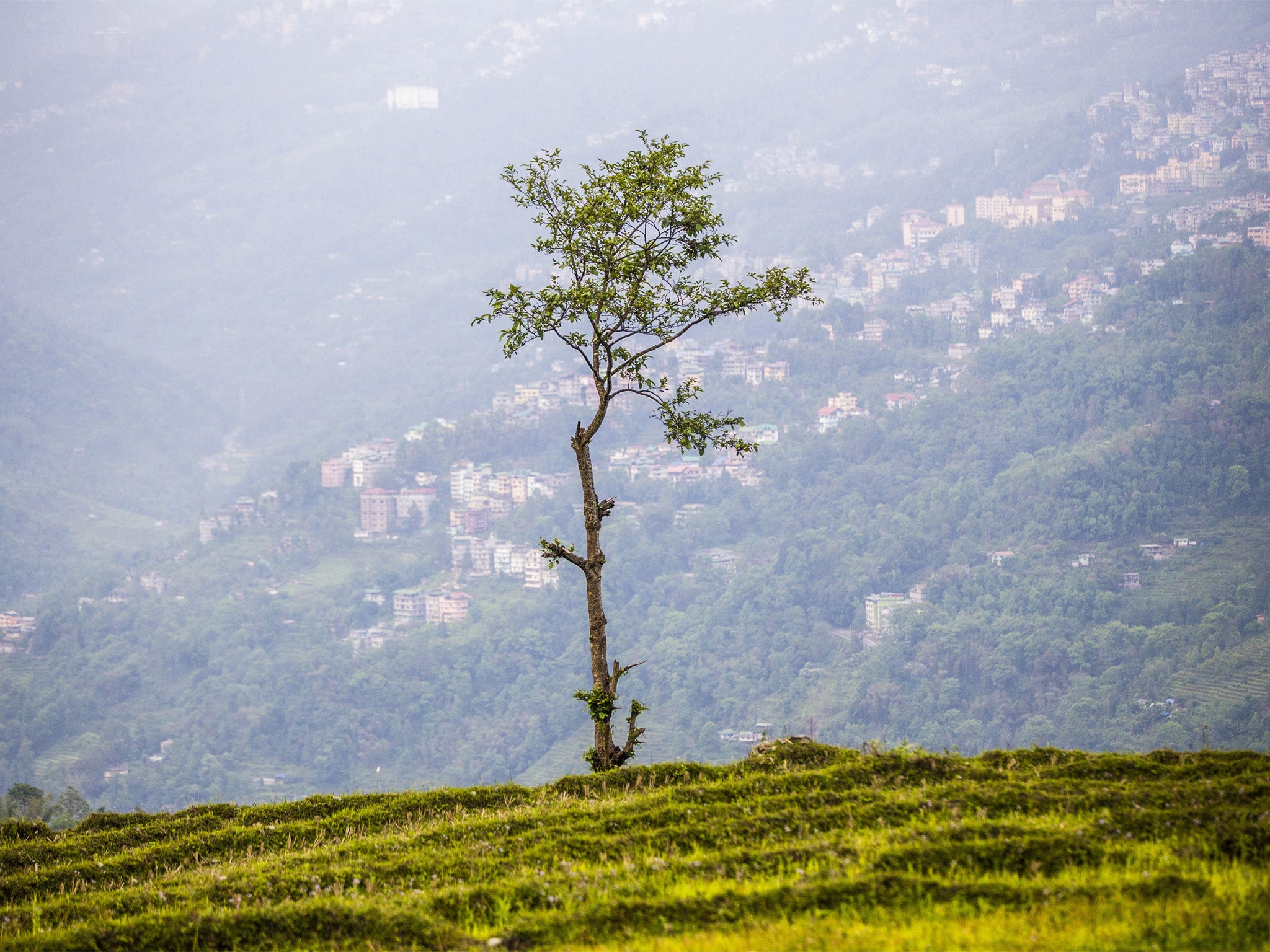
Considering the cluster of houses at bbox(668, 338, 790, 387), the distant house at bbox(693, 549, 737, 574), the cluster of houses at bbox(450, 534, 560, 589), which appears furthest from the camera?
Result: the cluster of houses at bbox(668, 338, 790, 387)

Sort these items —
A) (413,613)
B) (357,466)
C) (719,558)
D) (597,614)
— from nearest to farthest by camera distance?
1. (597,614)
2. (413,613)
3. (719,558)
4. (357,466)

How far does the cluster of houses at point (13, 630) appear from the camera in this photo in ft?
454

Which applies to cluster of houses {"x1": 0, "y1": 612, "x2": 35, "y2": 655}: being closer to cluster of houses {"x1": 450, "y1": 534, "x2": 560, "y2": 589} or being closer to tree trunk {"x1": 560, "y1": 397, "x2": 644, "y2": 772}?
cluster of houses {"x1": 450, "y1": 534, "x2": 560, "y2": 589}

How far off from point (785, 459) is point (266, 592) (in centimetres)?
7561

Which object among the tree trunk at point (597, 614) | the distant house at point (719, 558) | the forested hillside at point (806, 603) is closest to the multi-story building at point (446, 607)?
the forested hillside at point (806, 603)

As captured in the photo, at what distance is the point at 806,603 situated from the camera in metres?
141

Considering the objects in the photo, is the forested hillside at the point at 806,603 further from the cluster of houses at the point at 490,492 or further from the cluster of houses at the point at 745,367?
the cluster of houses at the point at 490,492

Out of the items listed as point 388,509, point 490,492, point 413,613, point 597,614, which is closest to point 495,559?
point 413,613

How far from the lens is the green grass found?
608 centimetres

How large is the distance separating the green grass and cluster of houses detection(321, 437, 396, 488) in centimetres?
17316

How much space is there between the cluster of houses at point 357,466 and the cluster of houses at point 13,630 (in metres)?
46.8

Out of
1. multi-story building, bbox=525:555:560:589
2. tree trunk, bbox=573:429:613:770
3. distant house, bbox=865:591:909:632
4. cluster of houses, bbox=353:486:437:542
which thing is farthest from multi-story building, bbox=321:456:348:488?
tree trunk, bbox=573:429:613:770

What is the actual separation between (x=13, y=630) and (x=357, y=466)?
5503 cm

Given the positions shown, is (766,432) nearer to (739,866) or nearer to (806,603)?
(806,603)
